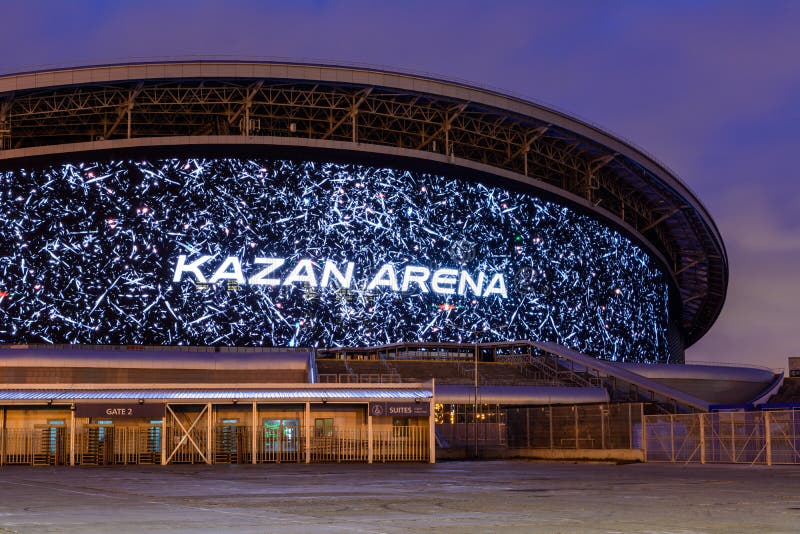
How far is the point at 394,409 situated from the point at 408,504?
2044cm

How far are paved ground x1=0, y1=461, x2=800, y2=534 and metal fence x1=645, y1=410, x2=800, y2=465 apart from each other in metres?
6.91

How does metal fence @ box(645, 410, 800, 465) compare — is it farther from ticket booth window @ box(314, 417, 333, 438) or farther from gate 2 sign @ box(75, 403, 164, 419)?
gate 2 sign @ box(75, 403, 164, 419)

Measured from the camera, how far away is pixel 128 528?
1142 cm

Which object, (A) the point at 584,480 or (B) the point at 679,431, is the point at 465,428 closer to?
(B) the point at 679,431

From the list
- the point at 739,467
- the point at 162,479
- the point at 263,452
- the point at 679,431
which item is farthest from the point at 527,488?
the point at 263,452

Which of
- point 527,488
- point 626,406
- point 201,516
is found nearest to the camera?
point 201,516

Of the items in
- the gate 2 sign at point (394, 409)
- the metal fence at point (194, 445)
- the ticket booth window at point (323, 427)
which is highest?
the gate 2 sign at point (394, 409)

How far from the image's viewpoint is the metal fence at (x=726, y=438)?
30.5 metres

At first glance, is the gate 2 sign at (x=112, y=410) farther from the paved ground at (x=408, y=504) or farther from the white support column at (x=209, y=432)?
the paved ground at (x=408, y=504)

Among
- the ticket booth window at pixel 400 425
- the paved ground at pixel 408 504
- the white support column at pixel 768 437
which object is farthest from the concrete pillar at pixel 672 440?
the ticket booth window at pixel 400 425

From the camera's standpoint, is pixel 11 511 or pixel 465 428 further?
pixel 465 428

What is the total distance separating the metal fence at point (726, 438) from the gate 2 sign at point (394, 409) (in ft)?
25.9

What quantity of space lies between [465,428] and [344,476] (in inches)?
896

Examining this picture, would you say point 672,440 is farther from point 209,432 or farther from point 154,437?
point 154,437
